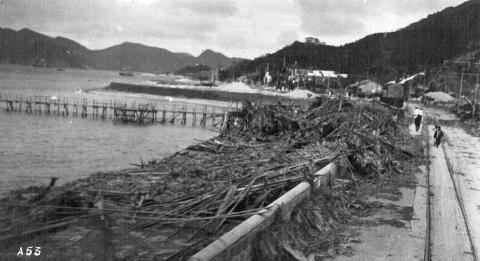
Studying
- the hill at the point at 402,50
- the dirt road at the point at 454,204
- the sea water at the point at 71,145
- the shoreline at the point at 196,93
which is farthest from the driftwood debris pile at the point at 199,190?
the hill at the point at 402,50

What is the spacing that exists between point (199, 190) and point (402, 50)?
125 metres

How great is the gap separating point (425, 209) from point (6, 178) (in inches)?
711

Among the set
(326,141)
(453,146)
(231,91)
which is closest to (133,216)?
(326,141)

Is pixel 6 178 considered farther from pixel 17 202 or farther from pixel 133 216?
pixel 133 216

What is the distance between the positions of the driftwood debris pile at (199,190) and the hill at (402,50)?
74814mm

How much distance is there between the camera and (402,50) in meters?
123

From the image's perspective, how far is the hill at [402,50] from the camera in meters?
104

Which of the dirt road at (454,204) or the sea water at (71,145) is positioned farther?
the sea water at (71,145)

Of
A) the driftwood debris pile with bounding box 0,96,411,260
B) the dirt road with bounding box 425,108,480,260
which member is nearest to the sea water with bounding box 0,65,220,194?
the driftwood debris pile with bounding box 0,96,411,260

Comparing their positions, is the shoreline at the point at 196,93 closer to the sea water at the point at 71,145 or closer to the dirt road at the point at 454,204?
the sea water at the point at 71,145

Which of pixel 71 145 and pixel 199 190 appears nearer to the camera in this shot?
pixel 199 190

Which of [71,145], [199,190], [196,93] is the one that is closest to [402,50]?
[196,93]

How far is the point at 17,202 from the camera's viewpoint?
344 inches

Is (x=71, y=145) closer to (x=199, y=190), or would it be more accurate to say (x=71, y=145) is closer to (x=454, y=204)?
(x=199, y=190)
